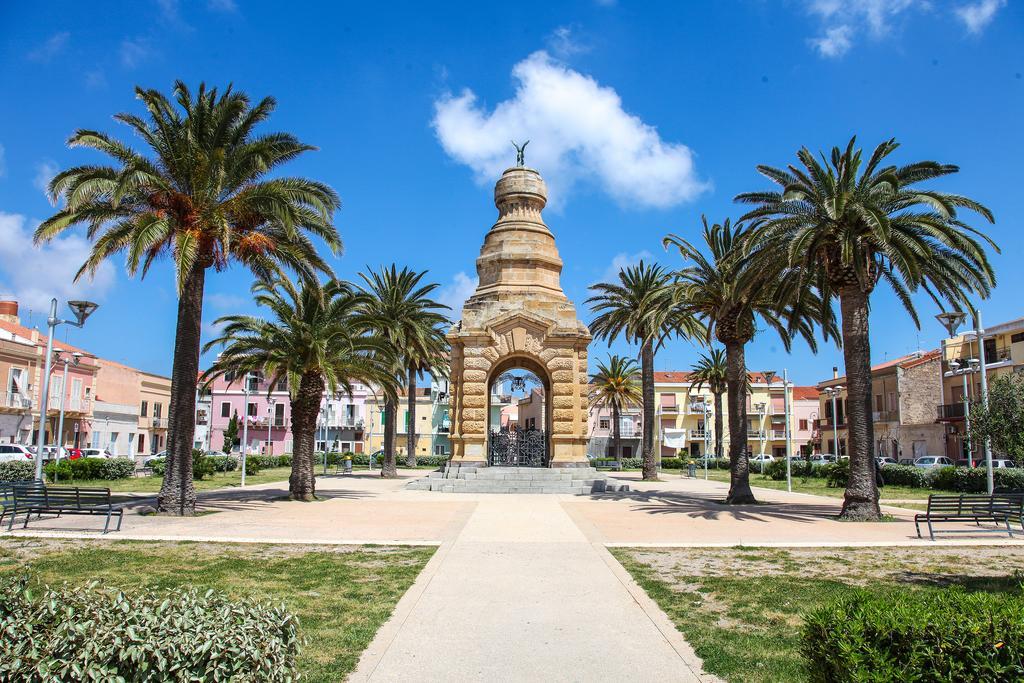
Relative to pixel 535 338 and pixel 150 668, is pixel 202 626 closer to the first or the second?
pixel 150 668

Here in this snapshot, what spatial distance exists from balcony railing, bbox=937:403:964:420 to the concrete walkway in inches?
1808

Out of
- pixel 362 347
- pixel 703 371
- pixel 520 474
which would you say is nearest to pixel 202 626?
pixel 362 347

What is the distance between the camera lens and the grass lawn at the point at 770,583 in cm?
Answer: 691

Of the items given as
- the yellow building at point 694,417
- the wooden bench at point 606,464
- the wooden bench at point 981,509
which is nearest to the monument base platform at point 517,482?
the wooden bench at point 981,509

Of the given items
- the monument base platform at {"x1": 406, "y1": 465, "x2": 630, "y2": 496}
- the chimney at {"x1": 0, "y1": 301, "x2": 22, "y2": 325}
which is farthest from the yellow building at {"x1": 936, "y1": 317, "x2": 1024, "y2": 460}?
the chimney at {"x1": 0, "y1": 301, "x2": 22, "y2": 325}

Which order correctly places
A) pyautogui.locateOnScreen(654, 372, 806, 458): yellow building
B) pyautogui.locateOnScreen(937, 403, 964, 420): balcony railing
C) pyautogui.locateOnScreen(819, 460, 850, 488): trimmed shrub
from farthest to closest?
1. pyautogui.locateOnScreen(654, 372, 806, 458): yellow building
2. pyautogui.locateOnScreen(937, 403, 964, 420): balcony railing
3. pyautogui.locateOnScreen(819, 460, 850, 488): trimmed shrub

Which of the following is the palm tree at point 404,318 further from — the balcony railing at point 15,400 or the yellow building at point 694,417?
the yellow building at point 694,417

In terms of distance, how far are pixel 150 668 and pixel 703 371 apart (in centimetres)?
5683

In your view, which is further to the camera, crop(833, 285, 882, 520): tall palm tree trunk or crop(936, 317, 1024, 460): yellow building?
crop(936, 317, 1024, 460): yellow building

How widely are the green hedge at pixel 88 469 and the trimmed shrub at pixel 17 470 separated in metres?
1.07

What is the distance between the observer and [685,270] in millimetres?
24469

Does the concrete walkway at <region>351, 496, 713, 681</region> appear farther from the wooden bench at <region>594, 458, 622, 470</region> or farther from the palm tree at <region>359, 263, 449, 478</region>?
the wooden bench at <region>594, 458, 622, 470</region>

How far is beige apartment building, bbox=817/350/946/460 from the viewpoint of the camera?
54.3 meters

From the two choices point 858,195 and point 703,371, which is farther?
point 703,371
